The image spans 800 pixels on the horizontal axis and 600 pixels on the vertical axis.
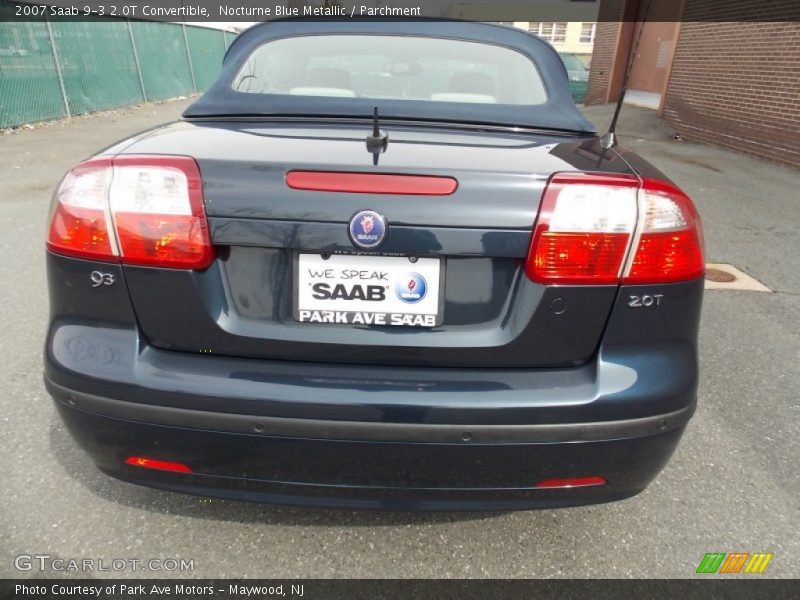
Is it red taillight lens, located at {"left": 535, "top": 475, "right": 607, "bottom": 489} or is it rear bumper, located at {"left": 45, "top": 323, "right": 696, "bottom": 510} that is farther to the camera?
red taillight lens, located at {"left": 535, "top": 475, "right": 607, "bottom": 489}

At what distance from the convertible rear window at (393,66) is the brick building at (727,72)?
4.98 meters

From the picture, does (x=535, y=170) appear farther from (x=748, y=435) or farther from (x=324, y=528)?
(x=748, y=435)

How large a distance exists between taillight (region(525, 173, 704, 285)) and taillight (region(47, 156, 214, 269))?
2.95 ft

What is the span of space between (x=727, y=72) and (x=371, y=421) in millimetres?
11914

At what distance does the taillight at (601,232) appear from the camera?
1.41 metres

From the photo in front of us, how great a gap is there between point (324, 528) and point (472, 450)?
778mm

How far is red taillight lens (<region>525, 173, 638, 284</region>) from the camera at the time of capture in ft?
4.63

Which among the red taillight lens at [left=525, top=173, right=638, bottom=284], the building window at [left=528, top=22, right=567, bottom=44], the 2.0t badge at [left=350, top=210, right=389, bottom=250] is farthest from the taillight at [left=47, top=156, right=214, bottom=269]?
the building window at [left=528, top=22, right=567, bottom=44]

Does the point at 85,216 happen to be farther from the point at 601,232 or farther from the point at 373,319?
→ the point at 601,232

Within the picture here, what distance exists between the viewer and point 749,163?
912 centimetres

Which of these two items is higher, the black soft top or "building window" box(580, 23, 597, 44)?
"building window" box(580, 23, 597, 44)

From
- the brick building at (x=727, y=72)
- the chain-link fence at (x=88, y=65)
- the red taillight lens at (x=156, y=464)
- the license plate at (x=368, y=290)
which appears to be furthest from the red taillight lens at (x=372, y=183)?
the chain-link fence at (x=88, y=65)

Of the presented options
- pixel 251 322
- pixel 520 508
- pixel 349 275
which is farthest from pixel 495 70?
pixel 520 508

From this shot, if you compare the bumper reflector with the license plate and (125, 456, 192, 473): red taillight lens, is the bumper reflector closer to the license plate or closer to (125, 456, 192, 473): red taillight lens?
the license plate
